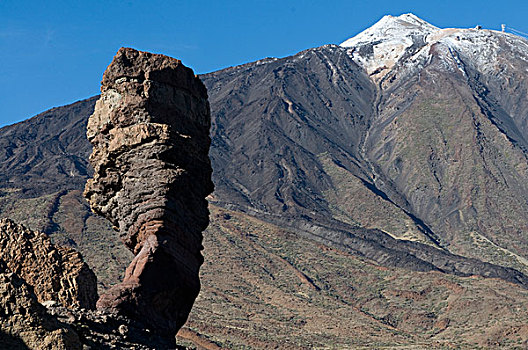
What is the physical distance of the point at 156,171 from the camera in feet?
58.4

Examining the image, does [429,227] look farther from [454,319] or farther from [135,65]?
[135,65]

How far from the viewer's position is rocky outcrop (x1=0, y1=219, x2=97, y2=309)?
56.7ft

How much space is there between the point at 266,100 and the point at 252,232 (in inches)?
3504

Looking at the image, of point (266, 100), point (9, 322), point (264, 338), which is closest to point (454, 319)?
point (264, 338)

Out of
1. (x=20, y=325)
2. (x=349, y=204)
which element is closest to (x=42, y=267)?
(x=20, y=325)

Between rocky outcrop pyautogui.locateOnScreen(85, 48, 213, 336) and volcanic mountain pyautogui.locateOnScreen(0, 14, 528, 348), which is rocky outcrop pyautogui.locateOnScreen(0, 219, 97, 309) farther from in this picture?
volcanic mountain pyautogui.locateOnScreen(0, 14, 528, 348)

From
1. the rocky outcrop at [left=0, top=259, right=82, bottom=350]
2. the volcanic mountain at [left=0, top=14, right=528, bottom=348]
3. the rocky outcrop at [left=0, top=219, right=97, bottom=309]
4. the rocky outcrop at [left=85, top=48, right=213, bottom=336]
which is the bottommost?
the rocky outcrop at [left=0, top=259, right=82, bottom=350]

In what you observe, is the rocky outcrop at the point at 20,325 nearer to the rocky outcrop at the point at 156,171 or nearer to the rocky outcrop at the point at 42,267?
the rocky outcrop at the point at 156,171

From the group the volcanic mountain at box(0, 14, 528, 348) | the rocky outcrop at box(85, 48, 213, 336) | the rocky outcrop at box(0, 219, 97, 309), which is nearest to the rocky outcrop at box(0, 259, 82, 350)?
the rocky outcrop at box(85, 48, 213, 336)

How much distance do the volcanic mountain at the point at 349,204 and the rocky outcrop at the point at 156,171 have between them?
115 ft

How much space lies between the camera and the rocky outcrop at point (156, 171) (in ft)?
56.8

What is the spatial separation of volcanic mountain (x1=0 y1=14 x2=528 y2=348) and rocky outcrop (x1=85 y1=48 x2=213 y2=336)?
3517cm

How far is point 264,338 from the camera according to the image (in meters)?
58.1

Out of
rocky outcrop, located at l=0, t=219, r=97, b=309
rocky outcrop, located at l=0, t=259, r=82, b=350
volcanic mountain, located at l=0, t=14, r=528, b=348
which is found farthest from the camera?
volcanic mountain, located at l=0, t=14, r=528, b=348
